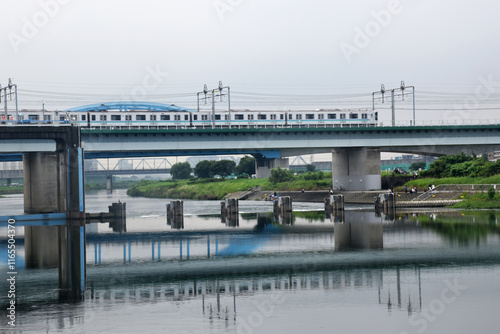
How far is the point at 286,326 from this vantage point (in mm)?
17406

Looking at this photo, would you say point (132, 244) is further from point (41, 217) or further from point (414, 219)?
point (414, 219)

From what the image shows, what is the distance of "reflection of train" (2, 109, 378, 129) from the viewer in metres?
76.6

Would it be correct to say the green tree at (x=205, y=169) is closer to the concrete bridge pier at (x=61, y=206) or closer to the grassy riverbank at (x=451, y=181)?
the grassy riverbank at (x=451, y=181)

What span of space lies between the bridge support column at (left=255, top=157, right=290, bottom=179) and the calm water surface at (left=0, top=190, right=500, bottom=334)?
7074cm

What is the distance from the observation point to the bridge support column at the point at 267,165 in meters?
113

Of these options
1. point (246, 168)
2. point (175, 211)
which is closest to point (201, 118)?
point (175, 211)

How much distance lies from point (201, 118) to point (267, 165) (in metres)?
33.0

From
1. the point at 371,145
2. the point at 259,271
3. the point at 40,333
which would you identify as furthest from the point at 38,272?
the point at 371,145

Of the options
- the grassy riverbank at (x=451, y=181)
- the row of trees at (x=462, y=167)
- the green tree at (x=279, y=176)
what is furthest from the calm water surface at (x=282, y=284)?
the green tree at (x=279, y=176)

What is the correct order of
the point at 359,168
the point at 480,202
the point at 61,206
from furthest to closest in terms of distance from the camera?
1. the point at 359,168
2. the point at 480,202
3. the point at 61,206

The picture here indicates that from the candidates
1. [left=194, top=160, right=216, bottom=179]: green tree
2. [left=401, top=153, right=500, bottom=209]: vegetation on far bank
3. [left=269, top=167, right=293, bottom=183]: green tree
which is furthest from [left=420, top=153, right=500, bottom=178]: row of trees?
[left=194, top=160, right=216, bottom=179]: green tree

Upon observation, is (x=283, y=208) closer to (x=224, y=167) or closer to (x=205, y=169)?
(x=224, y=167)

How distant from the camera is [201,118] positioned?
3253 inches

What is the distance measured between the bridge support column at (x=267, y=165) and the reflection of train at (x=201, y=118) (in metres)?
26.0
